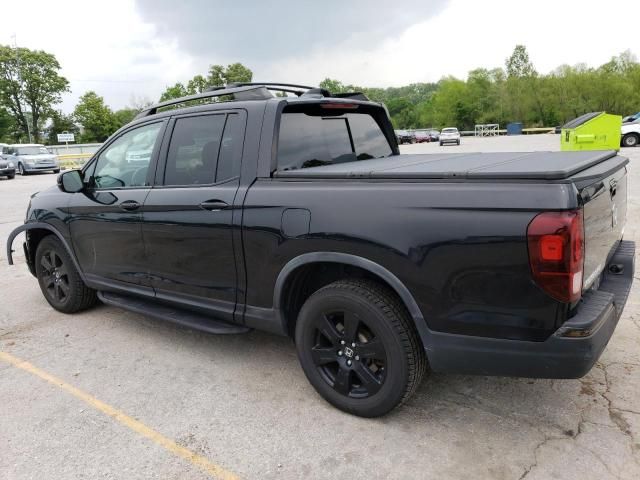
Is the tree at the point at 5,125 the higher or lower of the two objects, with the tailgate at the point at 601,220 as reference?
higher

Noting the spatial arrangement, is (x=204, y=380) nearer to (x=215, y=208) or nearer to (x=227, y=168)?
(x=215, y=208)

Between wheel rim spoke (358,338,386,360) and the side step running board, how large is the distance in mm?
910

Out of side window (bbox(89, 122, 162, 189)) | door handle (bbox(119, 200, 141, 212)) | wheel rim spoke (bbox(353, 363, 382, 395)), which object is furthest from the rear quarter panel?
side window (bbox(89, 122, 162, 189))

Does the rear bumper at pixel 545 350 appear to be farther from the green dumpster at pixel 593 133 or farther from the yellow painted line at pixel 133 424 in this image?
the green dumpster at pixel 593 133

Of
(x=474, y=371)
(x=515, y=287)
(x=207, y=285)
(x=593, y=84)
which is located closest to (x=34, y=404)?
(x=207, y=285)

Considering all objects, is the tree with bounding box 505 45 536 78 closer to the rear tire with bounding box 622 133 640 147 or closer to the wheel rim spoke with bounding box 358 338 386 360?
the rear tire with bounding box 622 133 640 147

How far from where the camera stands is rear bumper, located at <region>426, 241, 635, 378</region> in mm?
2268

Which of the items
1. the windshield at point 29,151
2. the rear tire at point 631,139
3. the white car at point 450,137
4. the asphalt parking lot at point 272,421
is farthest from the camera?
→ the white car at point 450,137

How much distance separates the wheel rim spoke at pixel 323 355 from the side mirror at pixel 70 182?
2.63m

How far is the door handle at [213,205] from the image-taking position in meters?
3.28

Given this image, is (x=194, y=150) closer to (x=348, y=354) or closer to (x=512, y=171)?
(x=348, y=354)

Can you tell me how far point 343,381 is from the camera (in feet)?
9.68

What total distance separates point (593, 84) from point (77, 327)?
8699cm

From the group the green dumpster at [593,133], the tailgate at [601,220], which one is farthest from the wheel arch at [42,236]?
the green dumpster at [593,133]
